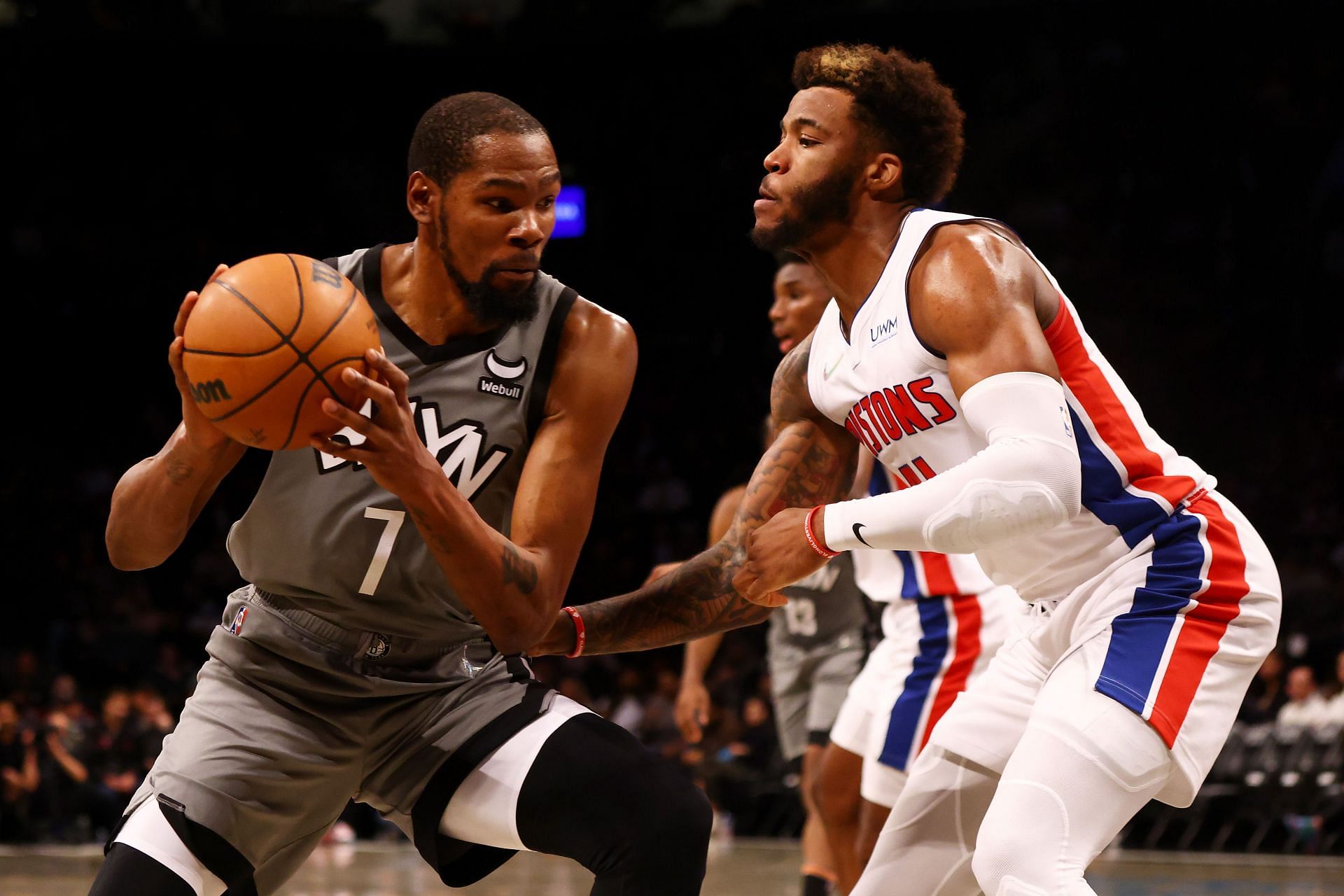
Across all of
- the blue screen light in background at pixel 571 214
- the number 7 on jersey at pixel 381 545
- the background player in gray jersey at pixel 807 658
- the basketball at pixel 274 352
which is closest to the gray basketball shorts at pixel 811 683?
the background player in gray jersey at pixel 807 658

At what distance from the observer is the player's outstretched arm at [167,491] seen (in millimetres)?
2910

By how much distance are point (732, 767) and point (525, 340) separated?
26.1 feet

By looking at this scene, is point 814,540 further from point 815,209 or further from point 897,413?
point 815,209

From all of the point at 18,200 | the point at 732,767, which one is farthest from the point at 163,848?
the point at 18,200

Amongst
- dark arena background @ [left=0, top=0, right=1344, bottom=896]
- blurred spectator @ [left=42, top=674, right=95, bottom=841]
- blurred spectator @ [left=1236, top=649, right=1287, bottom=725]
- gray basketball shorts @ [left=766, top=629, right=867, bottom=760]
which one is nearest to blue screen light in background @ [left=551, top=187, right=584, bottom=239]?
dark arena background @ [left=0, top=0, right=1344, bottom=896]

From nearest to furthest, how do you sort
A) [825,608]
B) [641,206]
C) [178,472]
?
[178,472], [825,608], [641,206]

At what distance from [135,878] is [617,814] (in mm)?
915

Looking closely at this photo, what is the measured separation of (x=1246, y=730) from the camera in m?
9.47

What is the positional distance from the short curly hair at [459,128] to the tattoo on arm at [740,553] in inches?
41.0

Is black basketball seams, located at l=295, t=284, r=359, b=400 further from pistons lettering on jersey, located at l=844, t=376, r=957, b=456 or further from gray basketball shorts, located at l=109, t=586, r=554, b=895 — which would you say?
pistons lettering on jersey, located at l=844, t=376, r=957, b=456

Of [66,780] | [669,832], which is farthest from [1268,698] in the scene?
[66,780]

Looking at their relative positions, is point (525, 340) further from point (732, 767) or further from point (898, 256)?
point (732, 767)

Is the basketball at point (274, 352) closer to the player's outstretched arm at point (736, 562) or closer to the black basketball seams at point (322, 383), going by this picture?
the black basketball seams at point (322, 383)

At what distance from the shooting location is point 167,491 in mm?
2959
